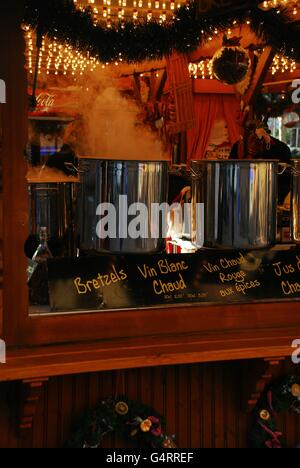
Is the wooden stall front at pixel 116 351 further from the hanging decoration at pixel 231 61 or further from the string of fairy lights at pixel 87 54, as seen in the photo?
the hanging decoration at pixel 231 61

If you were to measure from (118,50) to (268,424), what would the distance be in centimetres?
133

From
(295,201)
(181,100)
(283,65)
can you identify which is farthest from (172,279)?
(283,65)

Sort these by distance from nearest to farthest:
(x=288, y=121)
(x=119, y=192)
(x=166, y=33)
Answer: (x=119, y=192) < (x=166, y=33) < (x=288, y=121)

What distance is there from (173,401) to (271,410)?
320mm

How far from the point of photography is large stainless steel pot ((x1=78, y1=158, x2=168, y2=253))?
2100mm

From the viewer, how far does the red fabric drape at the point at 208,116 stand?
4516mm

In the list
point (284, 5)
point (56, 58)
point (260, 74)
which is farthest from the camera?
point (260, 74)

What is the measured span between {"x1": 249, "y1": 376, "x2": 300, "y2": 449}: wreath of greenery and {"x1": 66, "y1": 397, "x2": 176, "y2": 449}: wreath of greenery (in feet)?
0.97

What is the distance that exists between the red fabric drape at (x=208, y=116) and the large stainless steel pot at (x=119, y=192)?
201cm

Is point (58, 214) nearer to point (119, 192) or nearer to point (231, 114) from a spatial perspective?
point (119, 192)

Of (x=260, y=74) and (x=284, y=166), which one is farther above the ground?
(x=260, y=74)

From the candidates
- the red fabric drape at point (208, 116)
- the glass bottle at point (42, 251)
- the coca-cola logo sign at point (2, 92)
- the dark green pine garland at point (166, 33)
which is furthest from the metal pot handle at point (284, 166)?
the red fabric drape at point (208, 116)

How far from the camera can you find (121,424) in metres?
2.22

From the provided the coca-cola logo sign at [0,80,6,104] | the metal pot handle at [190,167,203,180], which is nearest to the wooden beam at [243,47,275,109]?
the metal pot handle at [190,167,203,180]
